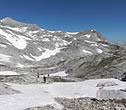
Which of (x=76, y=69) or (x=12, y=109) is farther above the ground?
(x=76, y=69)

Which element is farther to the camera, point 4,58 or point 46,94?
point 4,58

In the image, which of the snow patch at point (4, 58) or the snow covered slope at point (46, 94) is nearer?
the snow covered slope at point (46, 94)

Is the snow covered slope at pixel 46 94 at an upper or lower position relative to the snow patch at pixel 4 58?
lower

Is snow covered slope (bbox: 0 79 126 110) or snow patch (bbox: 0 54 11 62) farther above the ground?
snow patch (bbox: 0 54 11 62)

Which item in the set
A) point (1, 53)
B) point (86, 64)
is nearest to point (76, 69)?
point (86, 64)

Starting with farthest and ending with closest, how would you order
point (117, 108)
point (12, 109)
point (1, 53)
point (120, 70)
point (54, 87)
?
point (1, 53), point (120, 70), point (54, 87), point (12, 109), point (117, 108)

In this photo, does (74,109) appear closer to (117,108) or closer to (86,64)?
(117,108)

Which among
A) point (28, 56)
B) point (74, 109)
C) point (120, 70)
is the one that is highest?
point (28, 56)

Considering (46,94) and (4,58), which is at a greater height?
(4,58)

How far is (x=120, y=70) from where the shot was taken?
2798 inches

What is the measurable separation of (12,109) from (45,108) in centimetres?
288

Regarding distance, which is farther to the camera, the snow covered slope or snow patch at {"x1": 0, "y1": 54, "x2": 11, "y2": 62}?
snow patch at {"x1": 0, "y1": 54, "x2": 11, "y2": 62}

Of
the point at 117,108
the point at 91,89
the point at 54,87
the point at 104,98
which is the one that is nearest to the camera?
the point at 117,108

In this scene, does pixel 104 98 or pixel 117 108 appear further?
pixel 104 98
